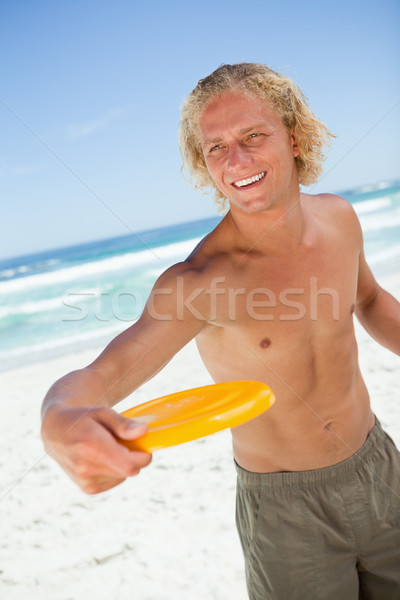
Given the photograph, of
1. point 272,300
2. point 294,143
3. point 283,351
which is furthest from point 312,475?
point 294,143

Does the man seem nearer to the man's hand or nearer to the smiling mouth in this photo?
the smiling mouth

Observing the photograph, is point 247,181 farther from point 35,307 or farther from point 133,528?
point 35,307

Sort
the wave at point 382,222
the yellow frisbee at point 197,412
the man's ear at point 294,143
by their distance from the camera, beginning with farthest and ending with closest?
1. the wave at point 382,222
2. the man's ear at point 294,143
3. the yellow frisbee at point 197,412

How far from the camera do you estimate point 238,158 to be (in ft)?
5.96

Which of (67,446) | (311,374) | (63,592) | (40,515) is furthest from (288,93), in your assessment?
(40,515)

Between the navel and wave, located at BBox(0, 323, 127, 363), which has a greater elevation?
the navel

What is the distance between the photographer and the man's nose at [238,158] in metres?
1.80

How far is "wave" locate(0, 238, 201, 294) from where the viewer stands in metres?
25.3

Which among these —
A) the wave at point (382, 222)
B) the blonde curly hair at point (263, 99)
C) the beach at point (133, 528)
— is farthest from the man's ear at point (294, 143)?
the wave at point (382, 222)

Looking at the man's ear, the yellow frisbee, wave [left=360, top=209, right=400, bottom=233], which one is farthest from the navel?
wave [left=360, top=209, right=400, bottom=233]

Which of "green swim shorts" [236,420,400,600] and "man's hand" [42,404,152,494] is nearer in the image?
"man's hand" [42,404,152,494]

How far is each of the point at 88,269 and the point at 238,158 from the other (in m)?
27.2

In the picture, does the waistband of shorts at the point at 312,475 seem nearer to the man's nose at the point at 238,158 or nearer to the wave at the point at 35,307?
the man's nose at the point at 238,158

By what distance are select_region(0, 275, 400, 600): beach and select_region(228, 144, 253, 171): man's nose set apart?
7.68 ft
